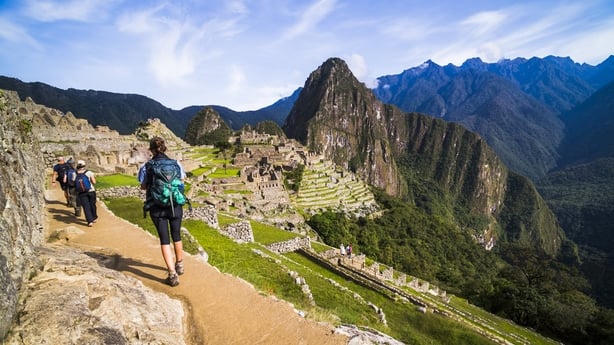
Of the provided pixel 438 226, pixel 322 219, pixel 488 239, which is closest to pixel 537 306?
pixel 322 219

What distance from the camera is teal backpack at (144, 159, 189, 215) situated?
551 centimetres

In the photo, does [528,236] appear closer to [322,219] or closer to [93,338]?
[322,219]

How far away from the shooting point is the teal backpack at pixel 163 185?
18.1ft

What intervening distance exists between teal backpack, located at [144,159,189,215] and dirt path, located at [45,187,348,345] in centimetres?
152

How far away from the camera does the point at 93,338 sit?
327cm

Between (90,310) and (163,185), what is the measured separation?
231 cm

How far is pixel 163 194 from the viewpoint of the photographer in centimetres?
551

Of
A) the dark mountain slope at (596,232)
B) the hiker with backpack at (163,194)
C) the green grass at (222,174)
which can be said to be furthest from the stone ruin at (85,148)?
the dark mountain slope at (596,232)

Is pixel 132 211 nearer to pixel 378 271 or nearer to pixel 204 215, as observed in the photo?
pixel 204 215

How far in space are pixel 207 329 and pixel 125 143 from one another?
100.0 ft

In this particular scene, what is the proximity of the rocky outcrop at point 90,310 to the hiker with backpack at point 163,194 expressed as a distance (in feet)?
2.30

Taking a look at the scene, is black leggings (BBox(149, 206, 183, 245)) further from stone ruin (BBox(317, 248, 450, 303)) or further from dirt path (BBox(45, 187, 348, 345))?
stone ruin (BBox(317, 248, 450, 303))

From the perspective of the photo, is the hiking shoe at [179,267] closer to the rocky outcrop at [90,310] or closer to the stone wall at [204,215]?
the rocky outcrop at [90,310]

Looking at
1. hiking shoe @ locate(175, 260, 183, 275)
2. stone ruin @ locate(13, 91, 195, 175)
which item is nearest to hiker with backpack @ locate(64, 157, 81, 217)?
hiking shoe @ locate(175, 260, 183, 275)
